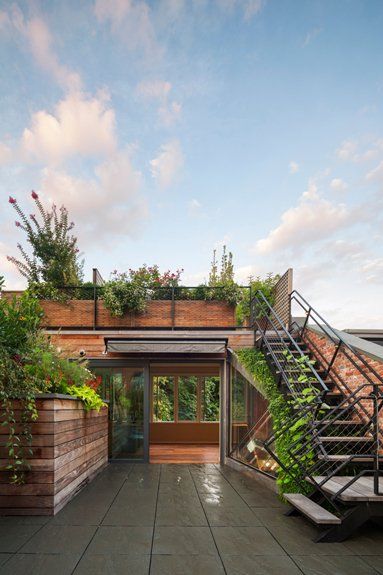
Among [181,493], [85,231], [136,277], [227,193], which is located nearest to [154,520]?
[181,493]

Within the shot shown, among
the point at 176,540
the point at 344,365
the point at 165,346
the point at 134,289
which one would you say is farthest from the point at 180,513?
the point at 134,289

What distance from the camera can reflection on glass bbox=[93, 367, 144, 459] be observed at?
298 inches

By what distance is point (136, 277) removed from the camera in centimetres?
860

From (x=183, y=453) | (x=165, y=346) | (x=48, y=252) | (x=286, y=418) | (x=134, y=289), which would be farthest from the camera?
(x=183, y=453)

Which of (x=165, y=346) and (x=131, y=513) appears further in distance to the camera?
(x=165, y=346)

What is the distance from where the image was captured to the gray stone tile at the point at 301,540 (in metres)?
3.11

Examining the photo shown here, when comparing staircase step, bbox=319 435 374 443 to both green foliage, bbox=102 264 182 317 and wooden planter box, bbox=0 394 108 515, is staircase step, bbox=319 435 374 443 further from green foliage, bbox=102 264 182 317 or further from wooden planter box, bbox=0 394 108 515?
green foliage, bbox=102 264 182 317

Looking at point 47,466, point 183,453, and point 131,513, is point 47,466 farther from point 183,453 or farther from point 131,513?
point 183,453

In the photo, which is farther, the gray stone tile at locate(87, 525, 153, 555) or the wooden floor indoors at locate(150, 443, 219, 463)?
the wooden floor indoors at locate(150, 443, 219, 463)

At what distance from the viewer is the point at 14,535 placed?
3371 mm

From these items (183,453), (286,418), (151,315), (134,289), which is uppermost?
(134,289)

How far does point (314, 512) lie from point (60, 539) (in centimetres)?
230

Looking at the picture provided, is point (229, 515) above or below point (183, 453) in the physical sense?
above

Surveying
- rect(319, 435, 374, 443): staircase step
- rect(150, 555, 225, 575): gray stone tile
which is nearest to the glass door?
rect(319, 435, 374, 443): staircase step
